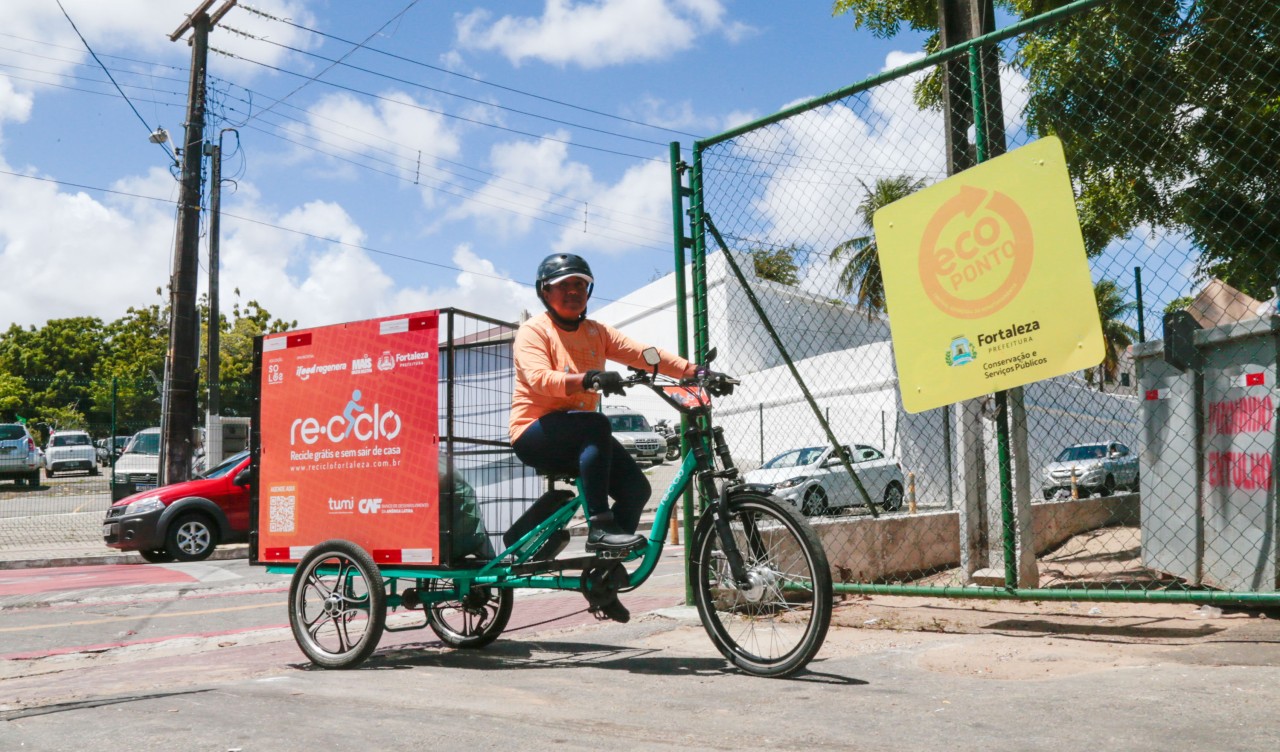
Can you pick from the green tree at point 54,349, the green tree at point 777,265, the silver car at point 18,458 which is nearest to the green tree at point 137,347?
the green tree at point 54,349

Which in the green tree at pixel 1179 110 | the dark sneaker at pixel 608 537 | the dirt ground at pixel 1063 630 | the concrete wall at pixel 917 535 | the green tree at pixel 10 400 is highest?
the green tree at pixel 10 400

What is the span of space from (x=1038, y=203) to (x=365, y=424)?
3468 mm

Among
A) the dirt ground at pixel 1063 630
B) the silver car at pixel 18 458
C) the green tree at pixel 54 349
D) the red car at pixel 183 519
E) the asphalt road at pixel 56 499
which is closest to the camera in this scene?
the dirt ground at pixel 1063 630

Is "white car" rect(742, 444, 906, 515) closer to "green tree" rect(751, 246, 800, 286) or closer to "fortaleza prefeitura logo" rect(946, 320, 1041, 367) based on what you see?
"green tree" rect(751, 246, 800, 286)

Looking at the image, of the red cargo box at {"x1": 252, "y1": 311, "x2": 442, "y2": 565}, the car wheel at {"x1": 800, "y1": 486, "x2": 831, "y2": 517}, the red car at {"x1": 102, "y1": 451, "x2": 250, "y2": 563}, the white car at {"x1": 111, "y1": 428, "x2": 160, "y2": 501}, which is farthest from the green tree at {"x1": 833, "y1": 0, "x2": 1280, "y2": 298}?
the white car at {"x1": 111, "y1": 428, "x2": 160, "y2": 501}

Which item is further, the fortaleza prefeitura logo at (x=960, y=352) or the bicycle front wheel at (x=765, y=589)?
the fortaleza prefeitura logo at (x=960, y=352)

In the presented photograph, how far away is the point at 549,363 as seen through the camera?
492 cm

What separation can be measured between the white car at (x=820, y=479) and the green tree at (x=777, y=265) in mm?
9846

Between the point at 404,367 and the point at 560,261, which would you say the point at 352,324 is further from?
the point at 560,261

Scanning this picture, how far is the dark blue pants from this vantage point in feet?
15.7

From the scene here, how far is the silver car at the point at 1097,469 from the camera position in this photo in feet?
33.9

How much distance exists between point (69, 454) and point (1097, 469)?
109ft

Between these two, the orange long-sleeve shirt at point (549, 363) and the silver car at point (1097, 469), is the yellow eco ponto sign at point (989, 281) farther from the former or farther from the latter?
the silver car at point (1097, 469)

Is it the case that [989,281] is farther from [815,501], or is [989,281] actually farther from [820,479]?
[820,479]
